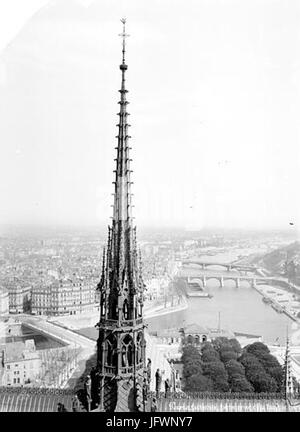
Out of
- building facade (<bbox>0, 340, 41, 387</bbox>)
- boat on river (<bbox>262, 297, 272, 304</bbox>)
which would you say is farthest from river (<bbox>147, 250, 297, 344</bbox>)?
building facade (<bbox>0, 340, 41, 387</bbox>)

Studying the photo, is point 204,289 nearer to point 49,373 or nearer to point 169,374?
point 169,374

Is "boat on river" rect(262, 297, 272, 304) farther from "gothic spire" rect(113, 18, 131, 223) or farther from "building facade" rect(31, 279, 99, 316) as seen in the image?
"gothic spire" rect(113, 18, 131, 223)

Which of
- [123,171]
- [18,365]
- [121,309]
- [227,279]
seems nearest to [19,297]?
[18,365]

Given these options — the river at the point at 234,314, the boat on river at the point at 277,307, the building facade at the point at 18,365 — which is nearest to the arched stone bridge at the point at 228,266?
the river at the point at 234,314

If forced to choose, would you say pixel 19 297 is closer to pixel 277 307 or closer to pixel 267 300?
pixel 267 300

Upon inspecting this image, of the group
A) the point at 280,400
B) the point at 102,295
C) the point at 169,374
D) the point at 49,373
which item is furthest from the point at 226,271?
the point at 102,295

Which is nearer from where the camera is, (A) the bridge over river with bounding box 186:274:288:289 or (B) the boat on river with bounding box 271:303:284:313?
(B) the boat on river with bounding box 271:303:284:313

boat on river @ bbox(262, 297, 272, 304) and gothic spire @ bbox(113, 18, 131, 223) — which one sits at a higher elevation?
gothic spire @ bbox(113, 18, 131, 223)
